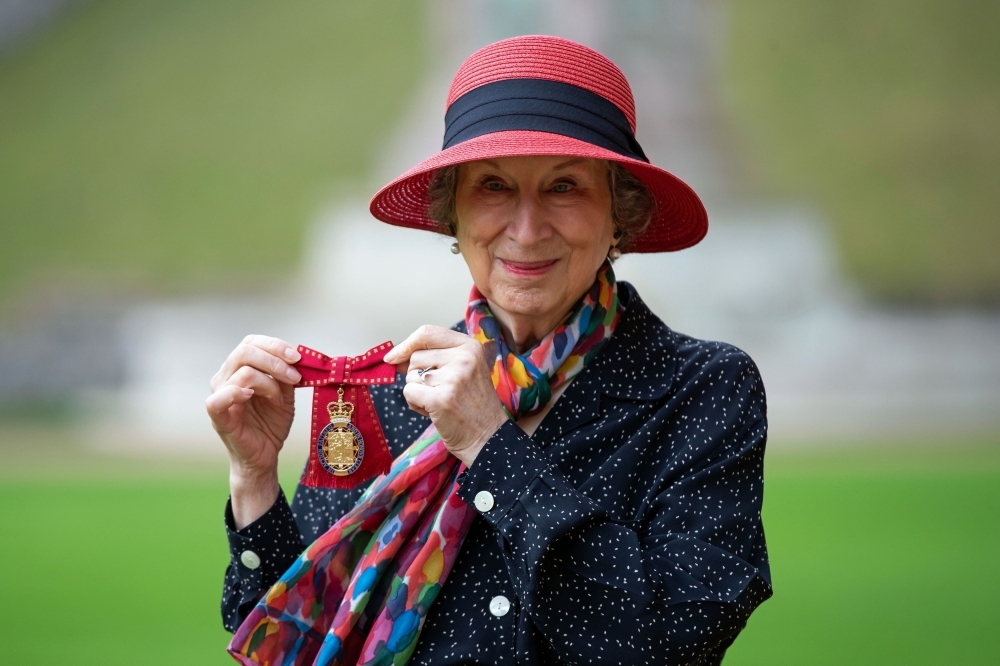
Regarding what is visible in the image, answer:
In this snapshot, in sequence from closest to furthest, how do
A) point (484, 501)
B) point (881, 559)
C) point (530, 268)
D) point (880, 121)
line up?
point (484, 501) < point (530, 268) < point (881, 559) < point (880, 121)

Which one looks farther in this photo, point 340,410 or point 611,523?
point 340,410

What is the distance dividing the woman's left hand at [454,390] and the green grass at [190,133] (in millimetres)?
7329

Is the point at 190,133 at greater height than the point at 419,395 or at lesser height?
greater

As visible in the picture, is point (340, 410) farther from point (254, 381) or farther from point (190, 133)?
point (190, 133)

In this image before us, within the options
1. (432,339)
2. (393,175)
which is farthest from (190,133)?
(432,339)

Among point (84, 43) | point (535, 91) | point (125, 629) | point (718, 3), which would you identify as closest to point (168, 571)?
point (125, 629)

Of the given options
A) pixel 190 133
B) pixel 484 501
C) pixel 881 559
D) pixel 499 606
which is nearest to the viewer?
pixel 484 501

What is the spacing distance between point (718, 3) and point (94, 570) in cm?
679

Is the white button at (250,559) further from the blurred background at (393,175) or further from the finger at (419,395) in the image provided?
the blurred background at (393,175)

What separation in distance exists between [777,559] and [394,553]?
12.3 ft

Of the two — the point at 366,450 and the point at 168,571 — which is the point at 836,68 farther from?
the point at 366,450

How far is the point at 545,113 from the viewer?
1697mm

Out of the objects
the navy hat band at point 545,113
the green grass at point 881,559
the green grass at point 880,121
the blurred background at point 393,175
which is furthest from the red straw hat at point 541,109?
the green grass at point 880,121

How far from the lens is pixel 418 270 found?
8.54 metres
